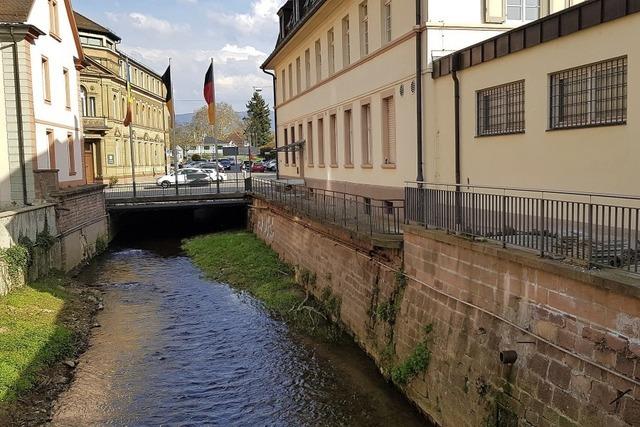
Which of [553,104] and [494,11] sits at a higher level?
[494,11]

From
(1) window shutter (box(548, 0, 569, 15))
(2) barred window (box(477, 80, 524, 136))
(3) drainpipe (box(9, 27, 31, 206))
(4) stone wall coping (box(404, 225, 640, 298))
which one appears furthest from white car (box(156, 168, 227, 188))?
(4) stone wall coping (box(404, 225, 640, 298))

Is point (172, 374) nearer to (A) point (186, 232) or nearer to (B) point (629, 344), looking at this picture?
(B) point (629, 344)

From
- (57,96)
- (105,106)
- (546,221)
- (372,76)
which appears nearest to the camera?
(546,221)

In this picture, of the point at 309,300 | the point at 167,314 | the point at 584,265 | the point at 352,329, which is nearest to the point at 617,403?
the point at 584,265

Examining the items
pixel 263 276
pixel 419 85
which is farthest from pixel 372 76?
pixel 263 276

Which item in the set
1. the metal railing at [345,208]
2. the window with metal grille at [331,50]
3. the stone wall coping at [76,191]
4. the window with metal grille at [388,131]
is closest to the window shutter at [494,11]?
the window with metal grille at [388,131]

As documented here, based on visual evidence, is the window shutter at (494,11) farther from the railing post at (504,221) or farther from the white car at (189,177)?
the white car at (189,177)

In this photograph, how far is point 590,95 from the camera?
978 centimetres

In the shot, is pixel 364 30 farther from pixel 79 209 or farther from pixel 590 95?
pixel 79 209

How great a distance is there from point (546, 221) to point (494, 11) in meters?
8.52

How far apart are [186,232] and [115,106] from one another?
63.4ft

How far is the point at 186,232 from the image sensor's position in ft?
119

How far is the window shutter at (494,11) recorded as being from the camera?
1486 cm

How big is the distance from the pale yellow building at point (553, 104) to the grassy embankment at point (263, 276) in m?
4.80
